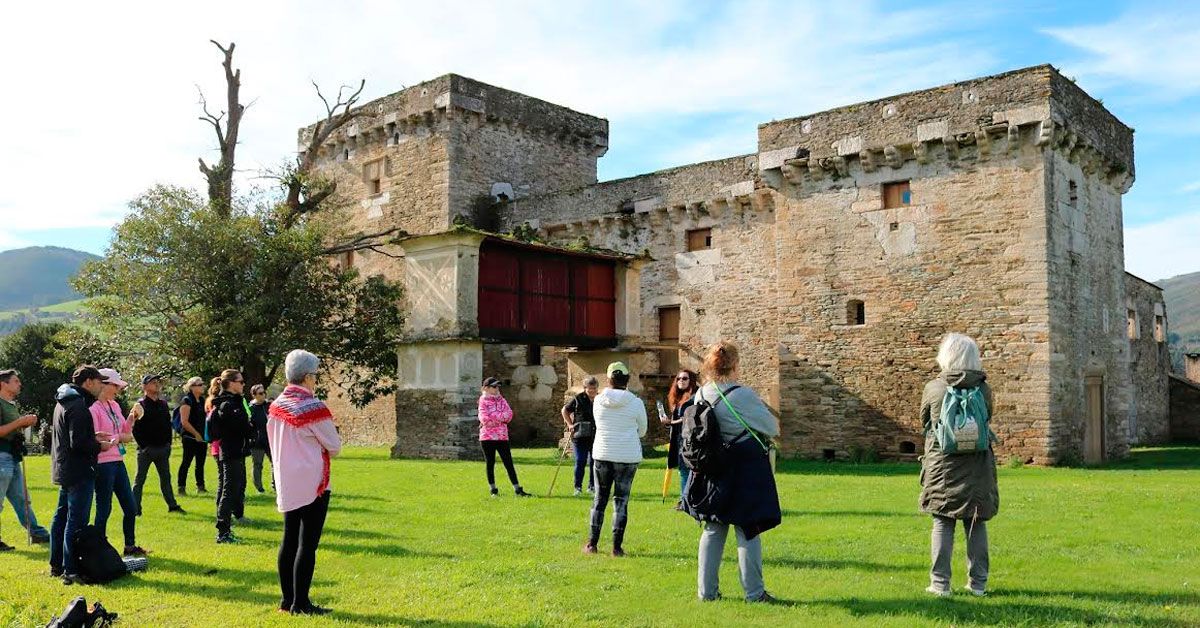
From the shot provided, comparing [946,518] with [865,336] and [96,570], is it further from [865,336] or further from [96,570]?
[865,336]

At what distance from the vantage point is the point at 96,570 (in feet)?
23.5

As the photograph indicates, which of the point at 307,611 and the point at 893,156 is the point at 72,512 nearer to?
the point at 307,611

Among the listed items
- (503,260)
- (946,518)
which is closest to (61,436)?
(946,518)

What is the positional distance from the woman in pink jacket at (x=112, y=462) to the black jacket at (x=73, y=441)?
0.35m

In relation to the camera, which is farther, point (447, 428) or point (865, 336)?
point (865, 336)

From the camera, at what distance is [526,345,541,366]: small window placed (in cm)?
2730

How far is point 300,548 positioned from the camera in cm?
617

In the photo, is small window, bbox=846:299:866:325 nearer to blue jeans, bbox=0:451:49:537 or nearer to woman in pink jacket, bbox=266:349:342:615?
blue jeans, bbox=0:451:49:537

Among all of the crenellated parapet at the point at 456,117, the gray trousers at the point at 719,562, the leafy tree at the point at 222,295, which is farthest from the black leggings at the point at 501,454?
the crenellated parapet at the point at 456,117

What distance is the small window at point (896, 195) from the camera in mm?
19922

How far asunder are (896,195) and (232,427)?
14826mm

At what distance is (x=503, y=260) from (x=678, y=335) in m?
6.29

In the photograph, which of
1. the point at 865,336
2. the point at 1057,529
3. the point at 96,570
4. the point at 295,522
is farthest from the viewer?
the point at 865,336

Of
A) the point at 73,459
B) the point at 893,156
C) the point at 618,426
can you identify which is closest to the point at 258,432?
the point at 73,459
